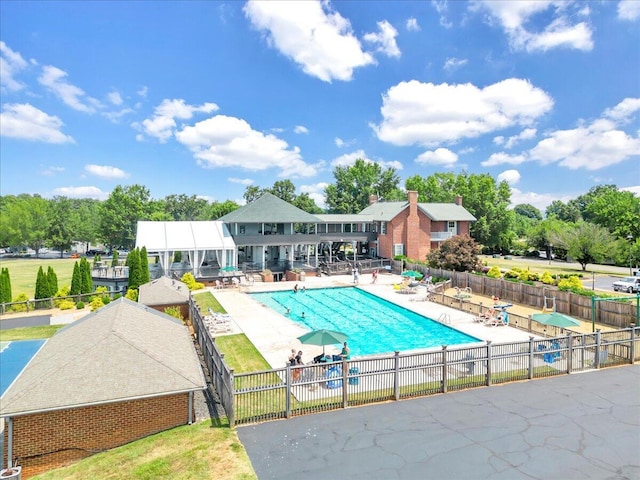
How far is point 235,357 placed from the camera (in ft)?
51.7

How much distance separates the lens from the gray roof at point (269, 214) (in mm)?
37812

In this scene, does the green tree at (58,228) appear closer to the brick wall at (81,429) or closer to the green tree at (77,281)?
the green tree at (77,281)

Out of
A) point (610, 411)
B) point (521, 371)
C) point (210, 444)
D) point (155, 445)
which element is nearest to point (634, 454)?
point (610, 411)

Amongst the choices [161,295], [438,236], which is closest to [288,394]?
[161,295]

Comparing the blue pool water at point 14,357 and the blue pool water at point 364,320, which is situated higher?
the blue pool water at point 364,320

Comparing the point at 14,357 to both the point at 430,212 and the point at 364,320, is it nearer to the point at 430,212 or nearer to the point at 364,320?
the point at 364,320

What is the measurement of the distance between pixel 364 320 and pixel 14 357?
57.9 ft

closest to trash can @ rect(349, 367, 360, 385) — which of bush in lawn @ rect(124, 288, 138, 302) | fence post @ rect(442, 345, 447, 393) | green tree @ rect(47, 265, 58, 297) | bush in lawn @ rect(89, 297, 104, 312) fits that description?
fence post @ rect(442, 345, 447, 393)

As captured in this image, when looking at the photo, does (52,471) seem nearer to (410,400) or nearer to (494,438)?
(410,400)

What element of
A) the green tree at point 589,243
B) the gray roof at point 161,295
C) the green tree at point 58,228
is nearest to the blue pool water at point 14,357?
the gray roof at point 161,295

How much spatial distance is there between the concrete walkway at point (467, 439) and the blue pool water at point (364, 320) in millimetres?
7068

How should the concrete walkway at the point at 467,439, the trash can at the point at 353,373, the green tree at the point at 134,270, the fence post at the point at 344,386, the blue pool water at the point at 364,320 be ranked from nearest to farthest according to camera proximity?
the concrete walkway at the point at 467,439 < the fence post at the point at 344,386 < the trash can at the point at 353,373 < the blue pool water at the point at 364,320 < the green tree at the point at 134,270

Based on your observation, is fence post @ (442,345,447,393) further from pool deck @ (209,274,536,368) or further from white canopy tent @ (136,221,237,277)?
white canopy tent @ (136,221,237,277)

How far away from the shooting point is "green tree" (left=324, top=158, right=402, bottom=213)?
2788 inches
